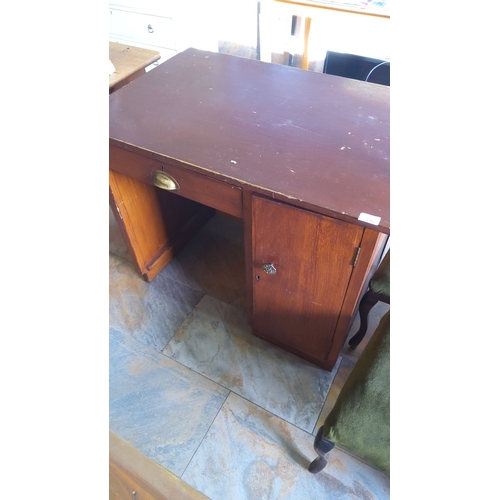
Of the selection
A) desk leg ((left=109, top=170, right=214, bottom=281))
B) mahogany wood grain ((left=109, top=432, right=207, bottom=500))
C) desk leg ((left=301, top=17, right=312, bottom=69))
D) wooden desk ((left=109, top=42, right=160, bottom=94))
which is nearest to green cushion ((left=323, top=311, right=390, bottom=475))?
mahogany wood grain ((left=109, top=432, right=207, bottom=500))

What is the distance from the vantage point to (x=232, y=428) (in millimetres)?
1051

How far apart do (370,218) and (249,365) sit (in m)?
0.74

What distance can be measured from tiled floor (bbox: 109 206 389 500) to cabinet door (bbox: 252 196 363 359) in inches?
6.2

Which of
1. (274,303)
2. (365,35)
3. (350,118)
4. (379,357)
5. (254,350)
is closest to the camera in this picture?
(379,357)

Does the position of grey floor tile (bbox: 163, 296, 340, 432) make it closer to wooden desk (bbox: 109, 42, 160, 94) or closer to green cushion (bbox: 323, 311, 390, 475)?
green cushion (bbox: 323, 311, 390, 475)

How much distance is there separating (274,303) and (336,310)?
19 centimetres

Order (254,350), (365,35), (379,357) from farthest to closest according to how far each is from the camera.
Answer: (365,35) < (254,350) < (379,357)

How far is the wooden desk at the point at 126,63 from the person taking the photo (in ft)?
4.25

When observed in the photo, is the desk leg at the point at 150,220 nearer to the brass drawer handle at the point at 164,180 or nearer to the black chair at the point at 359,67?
the brass drawer handle at the point at 164,180

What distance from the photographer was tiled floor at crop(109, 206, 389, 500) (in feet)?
3.17

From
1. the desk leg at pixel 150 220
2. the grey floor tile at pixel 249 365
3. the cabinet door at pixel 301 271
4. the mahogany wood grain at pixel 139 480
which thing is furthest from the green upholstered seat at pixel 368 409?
the desk leg at pixel 150 220

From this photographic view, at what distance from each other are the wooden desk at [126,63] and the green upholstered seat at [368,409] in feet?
4.00
